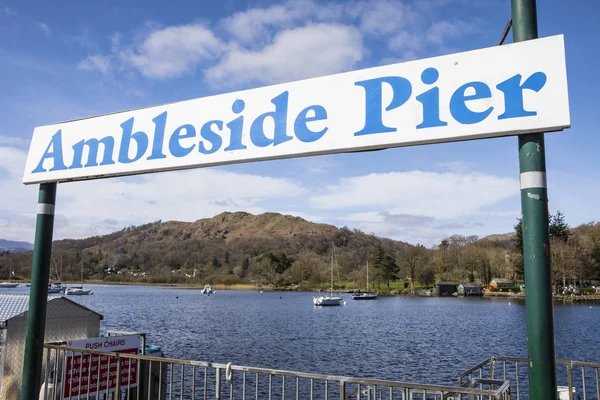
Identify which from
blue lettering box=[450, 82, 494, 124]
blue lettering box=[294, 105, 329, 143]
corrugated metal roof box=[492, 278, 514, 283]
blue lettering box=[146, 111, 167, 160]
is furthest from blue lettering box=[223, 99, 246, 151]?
corrugated metal roof box=[492, 278, 514, 283]

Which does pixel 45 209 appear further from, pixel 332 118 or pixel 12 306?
pixel 332 118

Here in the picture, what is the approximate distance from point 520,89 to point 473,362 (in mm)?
31813

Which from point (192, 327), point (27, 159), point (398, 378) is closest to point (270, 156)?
point (27, 159)

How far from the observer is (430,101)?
4371 mm

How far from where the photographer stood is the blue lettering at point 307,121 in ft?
16.3

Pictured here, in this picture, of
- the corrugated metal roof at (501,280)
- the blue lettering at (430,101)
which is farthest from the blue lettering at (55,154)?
the corrugated metal roof at (501,280)

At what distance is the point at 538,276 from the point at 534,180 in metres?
0.71

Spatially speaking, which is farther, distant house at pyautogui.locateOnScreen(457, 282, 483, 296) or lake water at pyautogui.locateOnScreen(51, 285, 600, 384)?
distant house at pyautogui.locateOnScreen(457, 282, 483, 296)

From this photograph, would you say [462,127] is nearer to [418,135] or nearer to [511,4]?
[418,135]

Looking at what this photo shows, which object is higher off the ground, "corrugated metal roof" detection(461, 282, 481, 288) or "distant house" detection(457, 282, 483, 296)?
"corrugated metal roof" detection(461, 282, 481, 288)

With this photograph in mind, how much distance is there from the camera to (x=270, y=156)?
5.18m

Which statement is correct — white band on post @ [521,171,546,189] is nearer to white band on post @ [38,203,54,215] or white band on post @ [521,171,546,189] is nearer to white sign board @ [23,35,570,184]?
white sign board @ [23,35,570,184]

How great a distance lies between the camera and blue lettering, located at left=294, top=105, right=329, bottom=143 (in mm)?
4965

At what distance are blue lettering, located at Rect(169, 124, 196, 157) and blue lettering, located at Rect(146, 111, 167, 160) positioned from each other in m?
0.15
